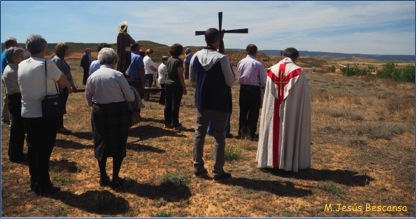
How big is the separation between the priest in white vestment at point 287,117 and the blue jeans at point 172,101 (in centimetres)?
290

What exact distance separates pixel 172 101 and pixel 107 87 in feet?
12.3

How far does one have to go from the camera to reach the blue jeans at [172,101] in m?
7.84

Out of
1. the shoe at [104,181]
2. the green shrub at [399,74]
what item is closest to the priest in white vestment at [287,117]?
the shoe at [104,181]

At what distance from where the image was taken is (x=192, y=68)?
16.5 ft

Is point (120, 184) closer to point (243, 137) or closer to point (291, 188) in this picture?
point (291, 188)

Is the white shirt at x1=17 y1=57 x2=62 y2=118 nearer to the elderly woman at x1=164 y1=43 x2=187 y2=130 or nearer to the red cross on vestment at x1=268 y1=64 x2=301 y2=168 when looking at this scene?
the red cross on vestment at x1=268 y1=64 x2=301 y2=168

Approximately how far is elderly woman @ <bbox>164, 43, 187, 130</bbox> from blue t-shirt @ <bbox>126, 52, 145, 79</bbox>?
0.74 metres

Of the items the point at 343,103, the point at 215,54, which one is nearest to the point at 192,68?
the point at 215,54

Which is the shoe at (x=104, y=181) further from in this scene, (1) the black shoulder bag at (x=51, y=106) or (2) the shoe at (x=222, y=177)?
(2) the shoe at (x=222, y=177)

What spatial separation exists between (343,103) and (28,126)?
12.7 metres

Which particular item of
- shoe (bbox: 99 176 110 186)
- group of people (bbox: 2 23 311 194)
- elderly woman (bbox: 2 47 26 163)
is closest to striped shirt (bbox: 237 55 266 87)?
group of people (bbox: 2 23 311 194)

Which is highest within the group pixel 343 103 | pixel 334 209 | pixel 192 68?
pixel 192 68

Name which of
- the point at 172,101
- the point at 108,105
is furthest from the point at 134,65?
the point at 108,105

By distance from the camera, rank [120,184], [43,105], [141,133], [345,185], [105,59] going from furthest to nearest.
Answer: [141,133] < [345,185] < [120,184] < [105,59] < [43,105]
